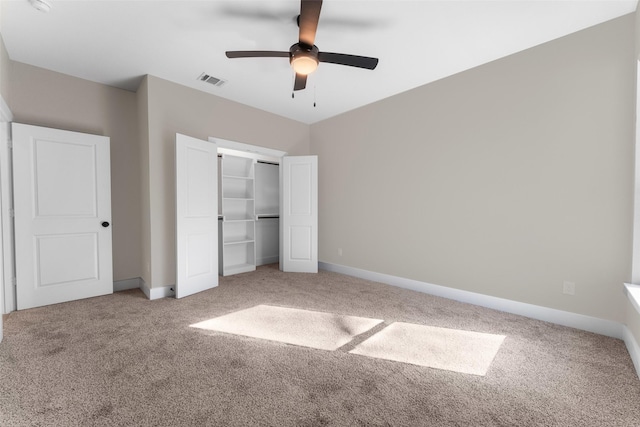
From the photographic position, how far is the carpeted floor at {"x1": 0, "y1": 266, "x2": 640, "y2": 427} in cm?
151

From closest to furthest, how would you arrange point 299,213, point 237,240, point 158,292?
point 158,292 → point 299,213 → point 237,240

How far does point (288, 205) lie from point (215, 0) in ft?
10.5

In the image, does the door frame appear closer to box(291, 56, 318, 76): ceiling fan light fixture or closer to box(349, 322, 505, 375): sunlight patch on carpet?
box(291, 56, 318, 76): ceiling fan light fixture

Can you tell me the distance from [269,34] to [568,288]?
3817 millimetres

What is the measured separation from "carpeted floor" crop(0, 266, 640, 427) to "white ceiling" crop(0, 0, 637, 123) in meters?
2.82

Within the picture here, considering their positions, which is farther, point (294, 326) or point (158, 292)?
point (158, 292)

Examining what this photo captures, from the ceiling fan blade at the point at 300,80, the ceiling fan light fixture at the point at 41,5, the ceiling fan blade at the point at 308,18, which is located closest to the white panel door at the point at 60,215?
the ceiling fan light fixture at the point at 41,5

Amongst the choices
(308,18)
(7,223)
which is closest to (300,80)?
(308,18)

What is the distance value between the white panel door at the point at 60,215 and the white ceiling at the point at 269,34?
3.08 ft

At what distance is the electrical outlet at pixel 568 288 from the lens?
261 cm

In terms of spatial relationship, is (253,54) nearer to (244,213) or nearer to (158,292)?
(158,292)

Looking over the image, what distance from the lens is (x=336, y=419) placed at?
148cm

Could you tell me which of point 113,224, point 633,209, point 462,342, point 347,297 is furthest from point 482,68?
point 113,224

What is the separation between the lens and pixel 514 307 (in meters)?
2.96
